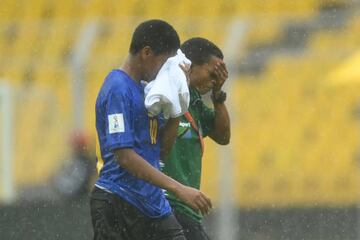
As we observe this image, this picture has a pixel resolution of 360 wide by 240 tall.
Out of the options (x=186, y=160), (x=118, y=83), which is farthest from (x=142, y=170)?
(x=186, y=160)

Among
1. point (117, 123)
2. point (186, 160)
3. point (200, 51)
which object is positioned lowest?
point (186, 160)

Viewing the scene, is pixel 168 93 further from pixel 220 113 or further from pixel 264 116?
pixel 264 116

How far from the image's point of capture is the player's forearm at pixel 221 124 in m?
5.53

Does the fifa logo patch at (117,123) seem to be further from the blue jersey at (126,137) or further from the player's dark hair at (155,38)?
the player's dark hair at (155,38)

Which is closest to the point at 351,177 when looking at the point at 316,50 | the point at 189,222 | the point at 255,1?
the point at 316,50

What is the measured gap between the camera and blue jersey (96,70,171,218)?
4492 millimetres

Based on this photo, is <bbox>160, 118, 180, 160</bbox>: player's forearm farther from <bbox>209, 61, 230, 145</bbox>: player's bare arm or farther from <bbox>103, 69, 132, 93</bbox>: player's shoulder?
<bbox>209, 61, 230, 145</bbox>: player's bare arm

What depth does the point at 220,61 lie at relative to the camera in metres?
5.38

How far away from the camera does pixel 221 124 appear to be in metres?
5.59

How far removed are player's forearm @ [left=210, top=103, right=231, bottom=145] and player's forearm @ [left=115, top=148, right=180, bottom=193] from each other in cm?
113

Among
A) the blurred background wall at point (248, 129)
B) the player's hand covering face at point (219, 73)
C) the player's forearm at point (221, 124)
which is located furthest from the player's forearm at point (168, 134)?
the blurred background wall at point (248, 129)

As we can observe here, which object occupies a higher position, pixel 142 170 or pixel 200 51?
pixel 200 51

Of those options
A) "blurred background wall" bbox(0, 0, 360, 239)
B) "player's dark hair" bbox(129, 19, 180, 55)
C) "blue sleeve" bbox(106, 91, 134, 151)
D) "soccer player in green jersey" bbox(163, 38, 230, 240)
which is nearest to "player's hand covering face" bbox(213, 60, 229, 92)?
"soccer player in green jersey" bbox(163, 38, 230, 240)

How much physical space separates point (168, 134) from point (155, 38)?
43 centimetres
